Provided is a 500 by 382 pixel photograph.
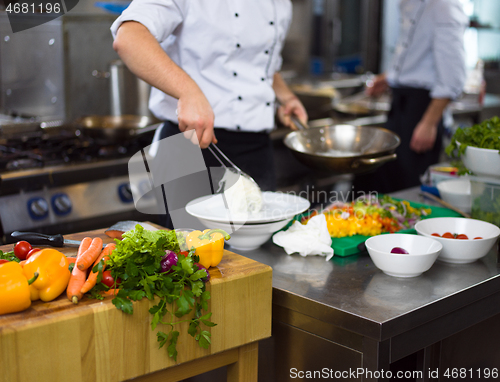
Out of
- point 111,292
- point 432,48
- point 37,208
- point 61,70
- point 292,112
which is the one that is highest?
point 432,48

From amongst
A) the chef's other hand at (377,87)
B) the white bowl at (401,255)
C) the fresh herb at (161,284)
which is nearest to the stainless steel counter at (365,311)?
the white bowl at (401,255)

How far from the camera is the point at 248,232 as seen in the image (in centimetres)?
144

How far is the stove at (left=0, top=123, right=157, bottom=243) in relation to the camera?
2.04 meters

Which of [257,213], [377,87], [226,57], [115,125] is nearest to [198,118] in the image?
[257,213]

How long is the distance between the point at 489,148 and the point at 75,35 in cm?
197

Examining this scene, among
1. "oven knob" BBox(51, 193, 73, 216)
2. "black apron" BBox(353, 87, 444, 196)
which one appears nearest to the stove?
"oven knob" BBox(51, 193, 73, 216)

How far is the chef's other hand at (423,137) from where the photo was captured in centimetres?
288

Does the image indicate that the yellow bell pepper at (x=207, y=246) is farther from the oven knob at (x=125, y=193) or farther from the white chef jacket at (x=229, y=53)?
the oven knob at (x=125, y=193)

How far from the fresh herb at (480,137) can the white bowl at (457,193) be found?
0.72 ft

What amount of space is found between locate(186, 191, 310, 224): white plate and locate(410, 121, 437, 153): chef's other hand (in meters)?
1.52

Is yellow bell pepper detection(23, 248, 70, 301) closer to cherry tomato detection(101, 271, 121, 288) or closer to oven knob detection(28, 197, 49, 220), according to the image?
cherry tomato detection(101, 271, 121, 288)

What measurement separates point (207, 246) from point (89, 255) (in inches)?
9.1

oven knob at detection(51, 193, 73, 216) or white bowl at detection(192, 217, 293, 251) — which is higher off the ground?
white bowl at detection(192, 217, 293, 251)

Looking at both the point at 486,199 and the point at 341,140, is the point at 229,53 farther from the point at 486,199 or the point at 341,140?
→ the point at 486,199
